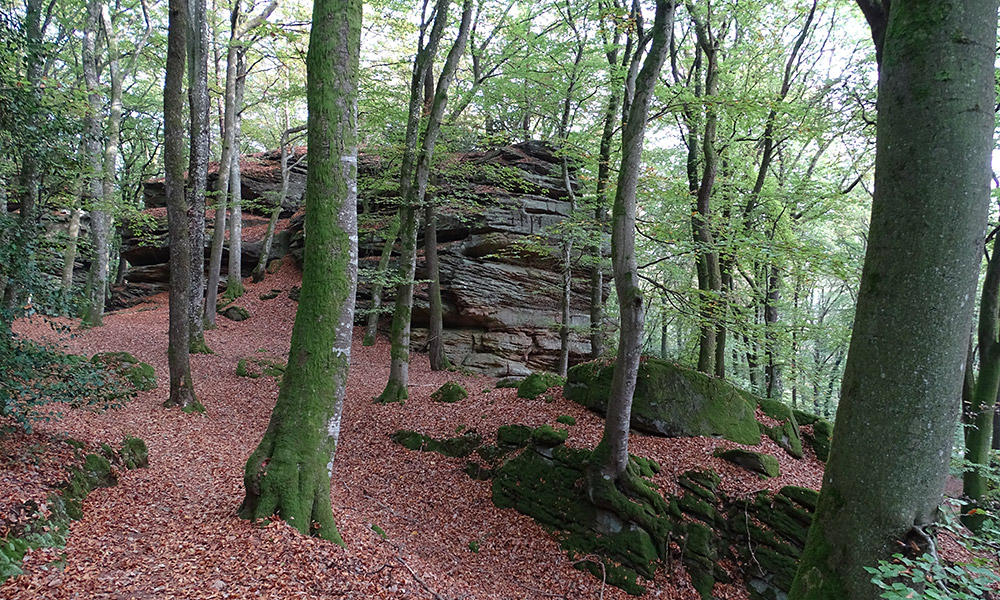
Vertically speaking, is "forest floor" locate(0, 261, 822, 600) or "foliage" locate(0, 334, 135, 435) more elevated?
"foliage" locate(0, 334, 135, 435)

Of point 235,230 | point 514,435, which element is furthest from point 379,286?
point 514,435

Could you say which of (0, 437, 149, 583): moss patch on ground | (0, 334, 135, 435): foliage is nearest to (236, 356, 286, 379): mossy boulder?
(0, 437, 149, 583): moss patch on ground

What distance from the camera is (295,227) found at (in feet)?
72.9

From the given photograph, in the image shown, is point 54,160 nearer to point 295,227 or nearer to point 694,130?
point 694,130

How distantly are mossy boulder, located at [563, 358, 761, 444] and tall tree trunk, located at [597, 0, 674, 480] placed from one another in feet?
4.89

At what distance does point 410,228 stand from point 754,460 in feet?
28.0

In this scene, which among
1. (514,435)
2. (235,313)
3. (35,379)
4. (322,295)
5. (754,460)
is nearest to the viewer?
(322,295)

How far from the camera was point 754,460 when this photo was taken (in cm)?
711

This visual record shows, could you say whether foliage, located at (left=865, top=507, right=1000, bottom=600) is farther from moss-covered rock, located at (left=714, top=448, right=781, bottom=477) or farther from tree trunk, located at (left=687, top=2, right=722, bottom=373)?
tree trunk, located at (left=687, top=2, right=722, bottom=373)

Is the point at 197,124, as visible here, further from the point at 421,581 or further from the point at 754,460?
the point at 754,460

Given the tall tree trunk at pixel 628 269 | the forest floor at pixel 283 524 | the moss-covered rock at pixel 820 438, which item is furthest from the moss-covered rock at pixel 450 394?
the moss-covered rock at pixel 820 438

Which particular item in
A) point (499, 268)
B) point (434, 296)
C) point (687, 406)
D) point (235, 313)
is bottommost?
point (687, 406)

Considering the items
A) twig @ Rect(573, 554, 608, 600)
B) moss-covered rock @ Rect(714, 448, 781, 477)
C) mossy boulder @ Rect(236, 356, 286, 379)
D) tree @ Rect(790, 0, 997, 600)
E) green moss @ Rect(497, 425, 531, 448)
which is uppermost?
tree @ Rect(790, 0, 997, 600)

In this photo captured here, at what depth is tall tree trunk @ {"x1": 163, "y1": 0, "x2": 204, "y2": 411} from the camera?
26.7 ft
